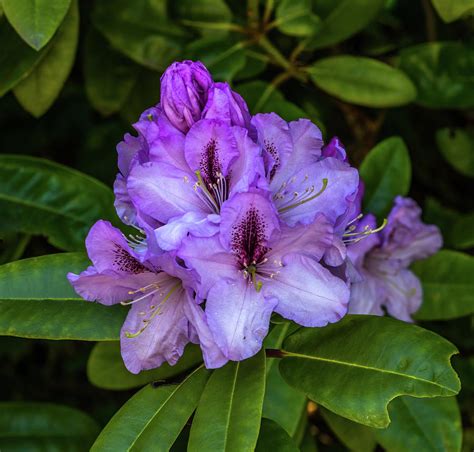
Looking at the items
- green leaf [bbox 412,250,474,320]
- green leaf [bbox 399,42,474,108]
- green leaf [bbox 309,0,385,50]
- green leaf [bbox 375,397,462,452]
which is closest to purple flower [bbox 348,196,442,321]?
green leaf [bbox 412,250,474,320]

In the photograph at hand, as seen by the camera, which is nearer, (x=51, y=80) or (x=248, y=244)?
(x=248, y=244)

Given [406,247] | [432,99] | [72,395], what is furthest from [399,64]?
[72,395]

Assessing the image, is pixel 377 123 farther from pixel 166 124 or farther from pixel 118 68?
pixel 166 124

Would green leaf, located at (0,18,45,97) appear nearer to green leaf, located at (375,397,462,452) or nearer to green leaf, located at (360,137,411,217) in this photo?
green leaf, located at (360,137,411,217)

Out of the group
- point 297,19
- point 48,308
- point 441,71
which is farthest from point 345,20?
point 48,308

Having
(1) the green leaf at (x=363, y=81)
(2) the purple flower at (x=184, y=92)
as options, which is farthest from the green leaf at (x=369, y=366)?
(1) the green leaf at (x=363, y=81)

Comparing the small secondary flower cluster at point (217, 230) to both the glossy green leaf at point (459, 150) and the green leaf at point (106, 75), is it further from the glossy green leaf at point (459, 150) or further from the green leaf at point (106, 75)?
the glossy green leaf at point (459, 150)

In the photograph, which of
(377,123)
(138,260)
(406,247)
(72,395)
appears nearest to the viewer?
(138,260)
